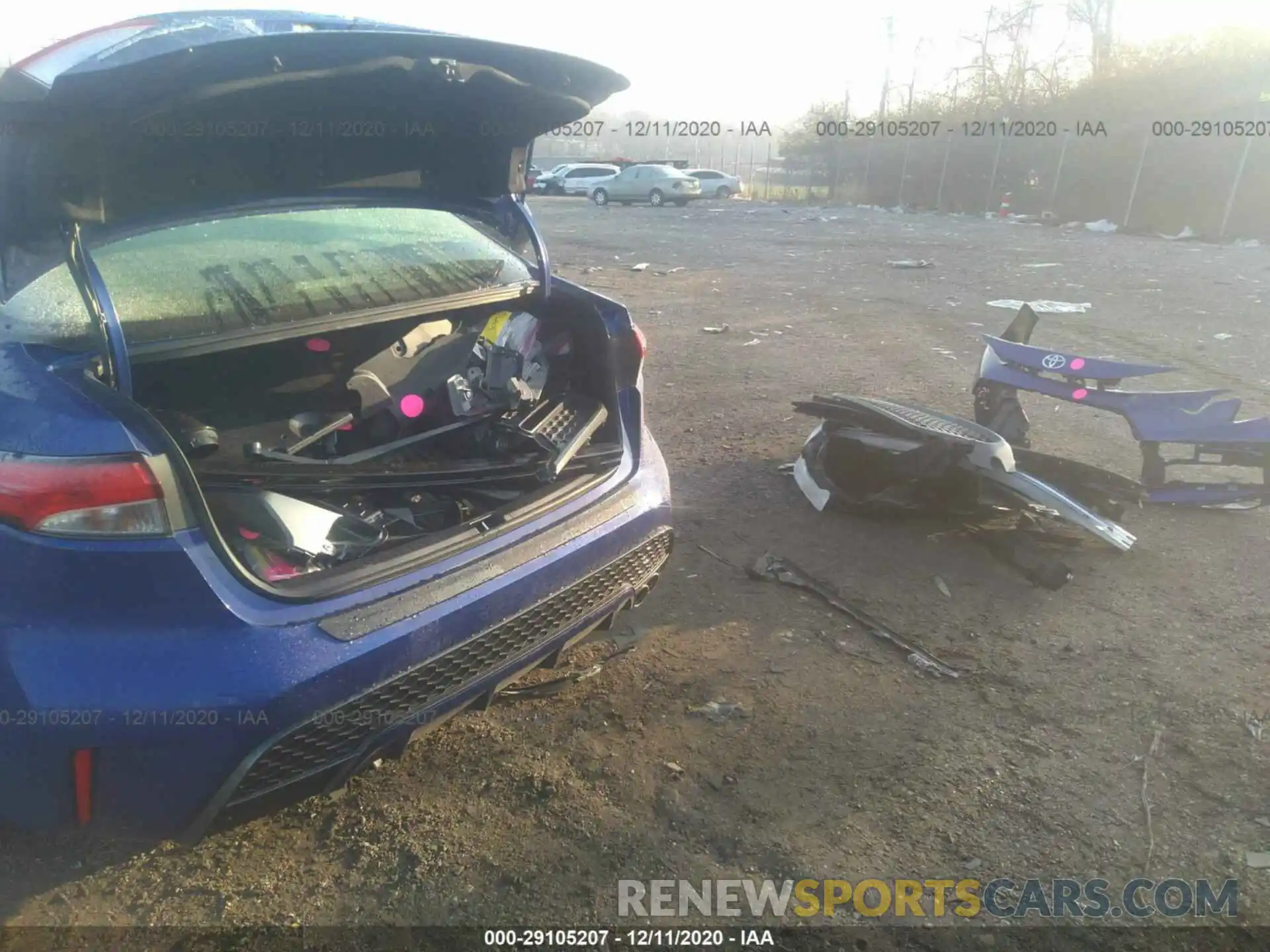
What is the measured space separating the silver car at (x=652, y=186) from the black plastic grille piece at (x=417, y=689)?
28031 mm

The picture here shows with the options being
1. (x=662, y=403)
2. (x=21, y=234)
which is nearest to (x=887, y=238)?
(x=662, y=403)

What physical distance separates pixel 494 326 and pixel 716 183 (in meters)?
33.5

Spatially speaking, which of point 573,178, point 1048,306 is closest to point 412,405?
point 1048,306

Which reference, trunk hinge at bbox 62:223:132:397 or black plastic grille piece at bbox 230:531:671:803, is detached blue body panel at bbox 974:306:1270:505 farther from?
trunk hinge at bbox 62:223:132:397

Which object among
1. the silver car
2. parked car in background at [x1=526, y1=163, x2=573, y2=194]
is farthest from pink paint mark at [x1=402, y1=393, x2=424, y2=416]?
parked car in background at [x1=526, y1=163, x2=573, y2=194]

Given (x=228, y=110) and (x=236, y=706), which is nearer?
(x=236, y=706)

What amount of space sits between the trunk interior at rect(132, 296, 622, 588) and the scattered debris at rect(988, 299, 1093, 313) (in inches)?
304

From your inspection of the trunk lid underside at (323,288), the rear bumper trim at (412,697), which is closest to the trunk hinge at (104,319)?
the trunk lid underside at (323,288)

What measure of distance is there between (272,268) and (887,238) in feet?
57.4

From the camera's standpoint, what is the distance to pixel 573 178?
1374 inches

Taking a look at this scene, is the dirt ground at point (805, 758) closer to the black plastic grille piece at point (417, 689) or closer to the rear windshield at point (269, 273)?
the black plastic grille piece at point (417, 689)

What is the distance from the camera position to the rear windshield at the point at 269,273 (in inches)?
81.4

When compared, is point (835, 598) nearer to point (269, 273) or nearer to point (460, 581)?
point (460, 581)

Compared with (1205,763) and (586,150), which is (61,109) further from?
(586,150)
